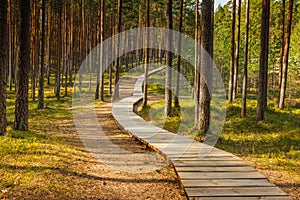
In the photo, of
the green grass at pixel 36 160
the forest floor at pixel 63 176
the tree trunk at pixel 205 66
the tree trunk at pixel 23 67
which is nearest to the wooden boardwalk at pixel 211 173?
the forest floor at pixel 63 176

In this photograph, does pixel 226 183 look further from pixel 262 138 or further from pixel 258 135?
pixel 258 135

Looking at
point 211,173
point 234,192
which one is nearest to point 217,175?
point 211,173

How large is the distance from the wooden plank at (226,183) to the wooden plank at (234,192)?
151 mm

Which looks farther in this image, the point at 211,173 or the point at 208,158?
the point at 208,158

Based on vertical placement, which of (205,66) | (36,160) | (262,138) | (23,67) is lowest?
(262,138)

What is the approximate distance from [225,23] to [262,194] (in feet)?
161

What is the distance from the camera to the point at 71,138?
10.9m

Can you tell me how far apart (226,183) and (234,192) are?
1.42ft

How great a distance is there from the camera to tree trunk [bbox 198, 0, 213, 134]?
32.1 ft

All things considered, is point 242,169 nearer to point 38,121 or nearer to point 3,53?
point 3,53

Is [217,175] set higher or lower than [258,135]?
higher

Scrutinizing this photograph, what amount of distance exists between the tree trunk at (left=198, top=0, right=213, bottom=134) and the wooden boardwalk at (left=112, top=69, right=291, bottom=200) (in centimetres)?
104

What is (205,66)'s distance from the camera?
33.5 ft

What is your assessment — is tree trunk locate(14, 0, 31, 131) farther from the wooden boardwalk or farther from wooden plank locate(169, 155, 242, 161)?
wooden plank locate(169, 155, 242, 161)
